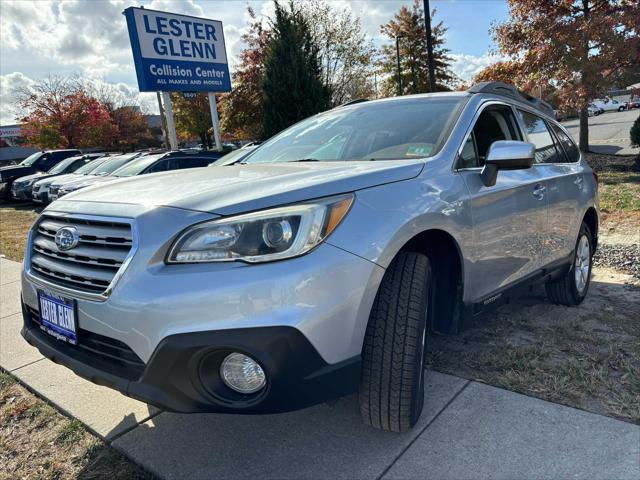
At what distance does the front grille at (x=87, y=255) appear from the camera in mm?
1936

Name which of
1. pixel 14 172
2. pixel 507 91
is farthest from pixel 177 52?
pixel 507 91

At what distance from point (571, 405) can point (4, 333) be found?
430 centimetres

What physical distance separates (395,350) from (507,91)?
2236 mm

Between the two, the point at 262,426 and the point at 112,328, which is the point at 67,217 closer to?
the point at 112,328

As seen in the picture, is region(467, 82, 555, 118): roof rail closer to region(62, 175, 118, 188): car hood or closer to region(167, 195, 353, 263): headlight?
region(167, 195, 353, 263): headlight

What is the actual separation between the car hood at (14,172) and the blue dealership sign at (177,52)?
7.42 metres

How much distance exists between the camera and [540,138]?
3.63m

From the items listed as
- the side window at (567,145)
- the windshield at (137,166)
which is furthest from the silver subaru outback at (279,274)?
the windshield at (137,166)

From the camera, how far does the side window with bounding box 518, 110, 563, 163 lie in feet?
11.5

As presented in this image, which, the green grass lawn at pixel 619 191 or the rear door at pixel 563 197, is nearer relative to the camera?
the rear door at pixel 563 197

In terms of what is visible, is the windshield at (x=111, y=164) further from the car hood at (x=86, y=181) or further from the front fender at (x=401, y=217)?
the front fender at (x=401, y=217)

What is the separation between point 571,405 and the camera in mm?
2475

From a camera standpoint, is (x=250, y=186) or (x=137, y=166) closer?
(x=250, y=186)

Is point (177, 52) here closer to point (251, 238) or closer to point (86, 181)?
point (86, 181)
